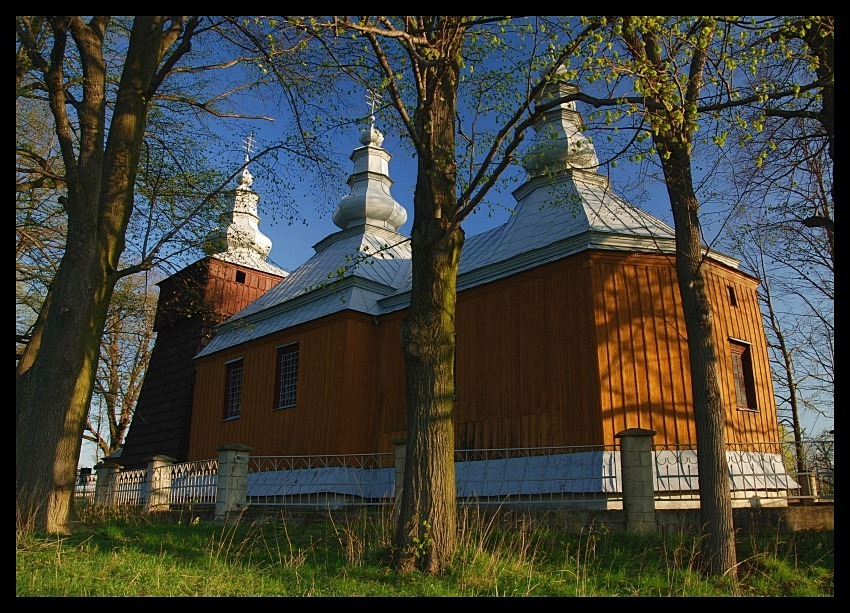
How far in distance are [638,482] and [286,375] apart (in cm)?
943

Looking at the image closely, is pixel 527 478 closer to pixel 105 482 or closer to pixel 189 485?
pixel 189 485

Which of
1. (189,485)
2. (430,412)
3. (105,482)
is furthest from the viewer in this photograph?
(105,482)

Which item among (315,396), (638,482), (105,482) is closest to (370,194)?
(315,396)

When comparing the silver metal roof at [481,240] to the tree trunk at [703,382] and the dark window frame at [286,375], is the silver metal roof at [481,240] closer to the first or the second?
the dark window frame at [286,375]

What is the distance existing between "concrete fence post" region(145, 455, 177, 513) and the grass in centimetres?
566

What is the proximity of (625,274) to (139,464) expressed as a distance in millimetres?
15403

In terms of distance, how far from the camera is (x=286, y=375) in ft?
53.2

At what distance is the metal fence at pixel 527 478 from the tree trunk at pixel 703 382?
3004 mm

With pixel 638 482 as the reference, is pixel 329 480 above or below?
above

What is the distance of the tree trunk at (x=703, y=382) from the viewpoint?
7.00m

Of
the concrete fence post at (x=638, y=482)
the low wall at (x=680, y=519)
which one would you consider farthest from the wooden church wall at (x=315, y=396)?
the concrete fence post at (x=638, y=482)

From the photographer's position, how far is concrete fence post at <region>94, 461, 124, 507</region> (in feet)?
52.9

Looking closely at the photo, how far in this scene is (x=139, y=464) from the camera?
2055 centimetres

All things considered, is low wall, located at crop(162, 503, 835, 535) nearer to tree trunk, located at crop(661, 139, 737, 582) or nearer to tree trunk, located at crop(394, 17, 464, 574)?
tree trunk, located at crop(661, 139, 737, 582)
